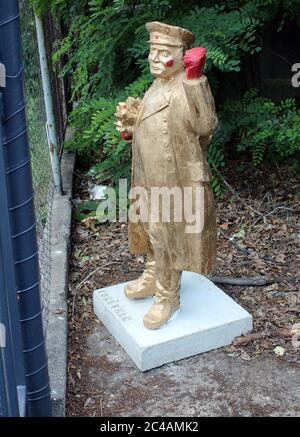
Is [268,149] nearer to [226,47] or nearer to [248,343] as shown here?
[226,47]

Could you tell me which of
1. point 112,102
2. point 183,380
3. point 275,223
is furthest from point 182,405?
point 112,102

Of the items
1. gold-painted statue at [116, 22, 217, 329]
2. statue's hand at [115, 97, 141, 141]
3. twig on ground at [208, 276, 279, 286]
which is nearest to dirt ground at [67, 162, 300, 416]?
twig on ground at [208, 276, 279, 286]

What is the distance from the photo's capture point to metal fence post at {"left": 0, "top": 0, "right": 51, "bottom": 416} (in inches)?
91.9

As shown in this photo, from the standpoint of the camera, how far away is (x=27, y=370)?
2.81 m

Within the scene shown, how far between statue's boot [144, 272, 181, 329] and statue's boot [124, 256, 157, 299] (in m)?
0.16

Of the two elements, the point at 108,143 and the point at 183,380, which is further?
the point at 108,143

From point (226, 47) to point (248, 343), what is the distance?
2.31 m

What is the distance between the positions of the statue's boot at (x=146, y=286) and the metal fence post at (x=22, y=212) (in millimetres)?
1001

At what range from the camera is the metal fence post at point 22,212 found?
2334 millimetres

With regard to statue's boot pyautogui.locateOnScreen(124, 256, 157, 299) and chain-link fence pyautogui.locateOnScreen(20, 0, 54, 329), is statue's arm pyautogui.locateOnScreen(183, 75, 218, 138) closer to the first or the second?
statue's boot pyautogui.locateOnScreen(124, 256, 157, 299)

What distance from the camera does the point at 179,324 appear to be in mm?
3570

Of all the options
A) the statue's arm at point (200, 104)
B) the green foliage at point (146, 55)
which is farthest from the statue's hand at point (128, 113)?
the green foliage at point (146, 55)

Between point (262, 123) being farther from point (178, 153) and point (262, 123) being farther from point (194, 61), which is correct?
point (194, 61)

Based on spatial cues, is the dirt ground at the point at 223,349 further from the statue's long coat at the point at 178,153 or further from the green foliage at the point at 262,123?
the statue's long coat at the point at 178,153
